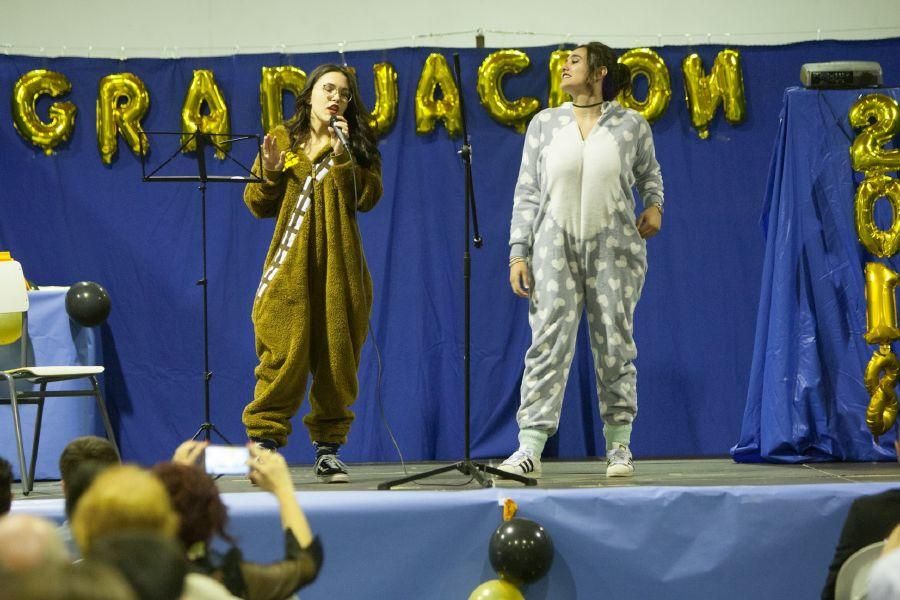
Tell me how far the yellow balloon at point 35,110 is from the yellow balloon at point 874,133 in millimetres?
3495

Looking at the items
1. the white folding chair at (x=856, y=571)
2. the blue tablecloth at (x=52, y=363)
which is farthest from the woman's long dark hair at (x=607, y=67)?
the blue tablecloth at (x=52, y=363)

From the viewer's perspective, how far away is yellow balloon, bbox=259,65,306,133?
5098mm

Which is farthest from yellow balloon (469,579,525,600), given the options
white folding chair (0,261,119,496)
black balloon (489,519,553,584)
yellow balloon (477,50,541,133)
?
yellow balloon (477,50,541,133)

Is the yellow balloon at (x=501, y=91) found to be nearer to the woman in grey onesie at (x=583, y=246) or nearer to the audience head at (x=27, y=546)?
the woman in grey onesie at (x=583, y=246)

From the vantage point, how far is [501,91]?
16.7ft

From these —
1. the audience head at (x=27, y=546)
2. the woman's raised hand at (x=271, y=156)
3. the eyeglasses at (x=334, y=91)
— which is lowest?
the audience head at (x=27, y=546)

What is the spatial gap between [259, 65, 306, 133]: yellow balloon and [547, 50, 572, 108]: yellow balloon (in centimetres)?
115

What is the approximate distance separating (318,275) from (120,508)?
231cm

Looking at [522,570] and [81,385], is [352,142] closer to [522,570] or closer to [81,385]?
[522,570]

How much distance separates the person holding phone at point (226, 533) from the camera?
5.42 ft

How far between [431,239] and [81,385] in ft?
5.64

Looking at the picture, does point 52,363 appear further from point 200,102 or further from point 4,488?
point 4,488

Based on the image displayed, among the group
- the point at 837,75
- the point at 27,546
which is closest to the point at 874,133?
the point at 837,75

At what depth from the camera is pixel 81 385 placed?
16.1 feet
